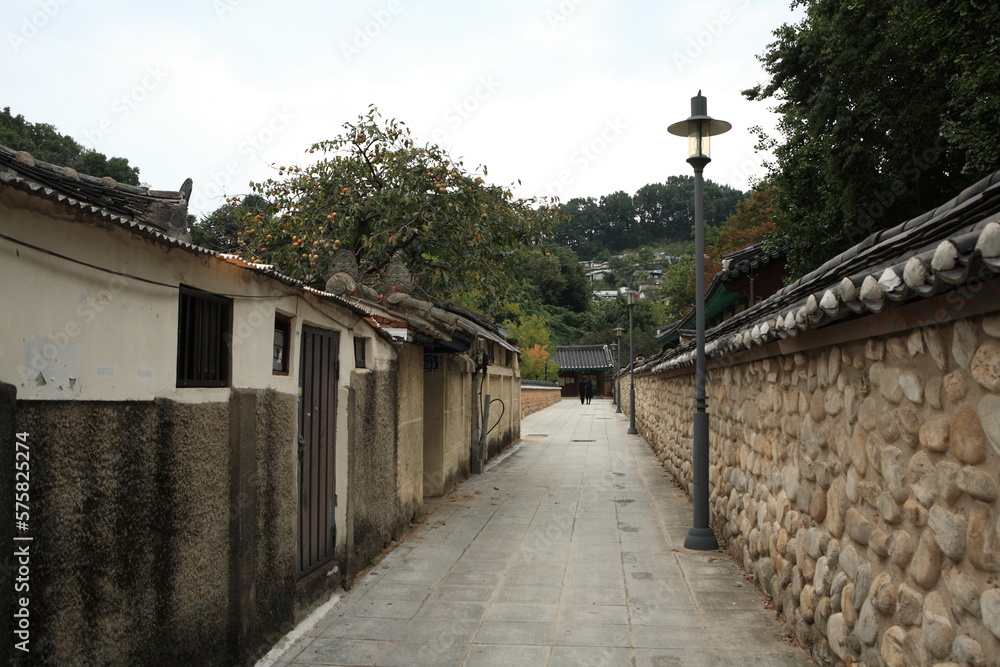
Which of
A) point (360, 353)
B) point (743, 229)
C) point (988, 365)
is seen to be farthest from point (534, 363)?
point (988, 365)

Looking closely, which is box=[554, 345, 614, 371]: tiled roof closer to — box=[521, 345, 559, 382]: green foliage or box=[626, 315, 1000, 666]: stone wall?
box=[521, 345, 559, 382]: green foliage

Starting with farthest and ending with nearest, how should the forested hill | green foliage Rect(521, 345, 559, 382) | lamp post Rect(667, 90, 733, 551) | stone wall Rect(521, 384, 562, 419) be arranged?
the forested hill
green foliage Rect(521, 345, 559, 382)
stone wall Rect(521, 384, 562, 419)
lamp post Rect(667, 90, 733, 551)

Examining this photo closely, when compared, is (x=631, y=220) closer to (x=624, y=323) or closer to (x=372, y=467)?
(x=624, y=323)

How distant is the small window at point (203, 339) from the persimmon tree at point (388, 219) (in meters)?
10.1

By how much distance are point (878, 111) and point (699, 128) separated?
20.8 feet

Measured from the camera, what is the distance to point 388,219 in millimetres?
14445

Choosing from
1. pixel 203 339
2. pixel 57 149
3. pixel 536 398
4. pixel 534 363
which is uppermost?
pixel 57 149

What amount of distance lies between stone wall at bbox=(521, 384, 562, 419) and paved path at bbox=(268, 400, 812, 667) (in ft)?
72.8

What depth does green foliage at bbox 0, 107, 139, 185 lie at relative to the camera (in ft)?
77.5

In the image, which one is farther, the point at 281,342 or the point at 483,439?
the point at 483,439

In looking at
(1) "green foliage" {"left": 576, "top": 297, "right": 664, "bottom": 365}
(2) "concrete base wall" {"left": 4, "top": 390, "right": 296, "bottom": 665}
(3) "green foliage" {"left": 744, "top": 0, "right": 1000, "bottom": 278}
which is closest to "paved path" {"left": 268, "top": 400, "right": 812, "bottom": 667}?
(2) "concrete base wall" {"left": 4, "top": 390, "right": 296, "bottom": 665}

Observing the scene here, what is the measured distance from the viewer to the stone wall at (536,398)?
3252 cm

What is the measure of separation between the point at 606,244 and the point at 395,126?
97.7m

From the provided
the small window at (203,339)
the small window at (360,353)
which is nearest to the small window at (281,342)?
the small window at (203,339)
